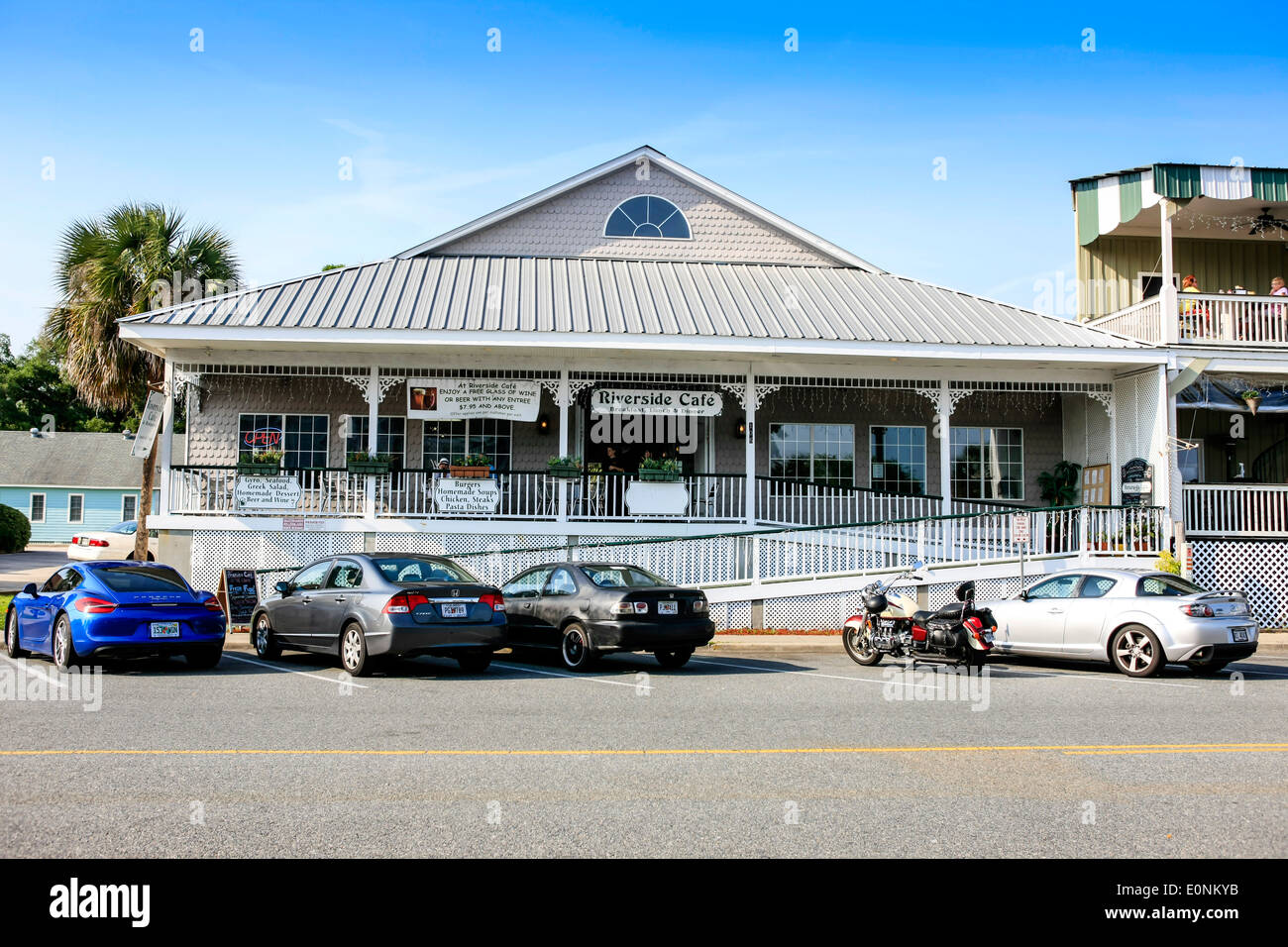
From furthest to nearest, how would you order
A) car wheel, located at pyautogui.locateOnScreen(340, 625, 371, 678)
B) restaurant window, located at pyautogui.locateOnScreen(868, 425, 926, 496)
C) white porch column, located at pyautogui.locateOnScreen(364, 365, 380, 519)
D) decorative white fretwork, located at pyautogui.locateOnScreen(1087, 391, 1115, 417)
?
restaurant window, located at pyautogui.locateOnScreen(868, 425, 926, 496)
decorative white fretwork, located at pyautogui.locateOnScreen(1087, 391, 1115, 417)
white porch column, located at pyautogui.locateOnScreen(364, 365, 380, 519)
car wheel, located at pyautogui.locateOnScreen(340, 625, 371, 678)

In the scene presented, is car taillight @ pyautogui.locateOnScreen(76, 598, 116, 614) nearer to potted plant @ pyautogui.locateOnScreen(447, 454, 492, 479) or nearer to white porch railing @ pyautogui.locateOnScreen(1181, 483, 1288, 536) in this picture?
potted plant @ pyautogui.locateOnScreen(447, 454, 492, 479)

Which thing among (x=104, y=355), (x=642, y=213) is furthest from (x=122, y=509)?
(x=642, y=213)

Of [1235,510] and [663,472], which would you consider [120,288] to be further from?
[1235,510]

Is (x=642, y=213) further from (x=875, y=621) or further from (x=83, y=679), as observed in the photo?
(x=83, y=679)

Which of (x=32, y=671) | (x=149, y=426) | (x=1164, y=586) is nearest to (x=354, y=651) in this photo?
(x=32, y=671)

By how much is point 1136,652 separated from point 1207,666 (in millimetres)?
859

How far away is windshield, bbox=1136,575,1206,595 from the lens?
13.9 m

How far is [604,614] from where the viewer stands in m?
13.6

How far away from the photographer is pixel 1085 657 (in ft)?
47.0

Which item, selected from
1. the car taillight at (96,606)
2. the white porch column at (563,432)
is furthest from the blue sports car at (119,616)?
the white porch column at (563,432)

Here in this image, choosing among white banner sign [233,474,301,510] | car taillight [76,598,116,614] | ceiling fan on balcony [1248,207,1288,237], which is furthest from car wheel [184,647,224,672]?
ceiling fan on balcony [1248,207,1288,237]

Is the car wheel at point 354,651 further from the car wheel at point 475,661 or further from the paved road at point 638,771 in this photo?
the car wheel at point 475,661

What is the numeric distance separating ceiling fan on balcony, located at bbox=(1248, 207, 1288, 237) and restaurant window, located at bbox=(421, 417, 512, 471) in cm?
1694

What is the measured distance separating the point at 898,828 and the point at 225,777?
4.19 meters
